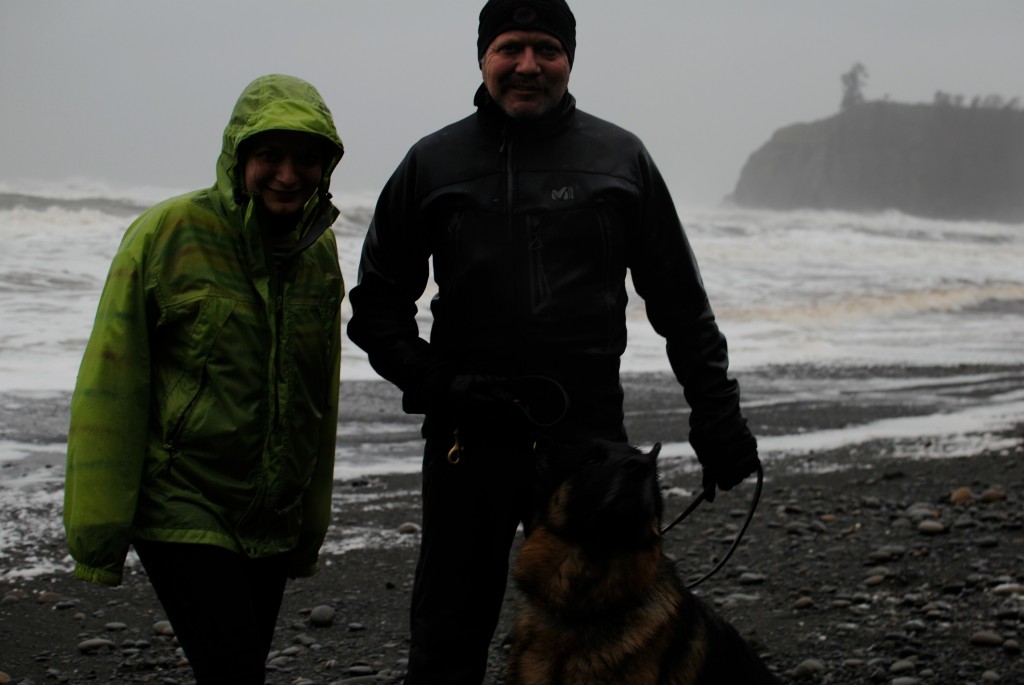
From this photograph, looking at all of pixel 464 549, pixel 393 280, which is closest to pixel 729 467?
pixel 464 549

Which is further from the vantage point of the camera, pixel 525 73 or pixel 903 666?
pixel 903 666

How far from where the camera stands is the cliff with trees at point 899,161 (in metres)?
102

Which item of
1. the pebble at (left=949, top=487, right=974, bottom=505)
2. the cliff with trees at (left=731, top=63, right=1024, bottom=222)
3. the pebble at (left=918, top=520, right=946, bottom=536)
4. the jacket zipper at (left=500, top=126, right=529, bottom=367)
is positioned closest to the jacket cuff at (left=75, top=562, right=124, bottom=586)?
the jacket zipper at (left=500, top=126, right=529, bottom=367)

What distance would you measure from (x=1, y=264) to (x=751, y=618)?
60.3 ft

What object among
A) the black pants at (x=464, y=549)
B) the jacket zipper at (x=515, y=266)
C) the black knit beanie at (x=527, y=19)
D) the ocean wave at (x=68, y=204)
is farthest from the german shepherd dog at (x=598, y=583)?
the ocean wave at (x=68, y=204)

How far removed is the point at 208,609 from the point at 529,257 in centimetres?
123

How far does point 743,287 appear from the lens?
2750cm

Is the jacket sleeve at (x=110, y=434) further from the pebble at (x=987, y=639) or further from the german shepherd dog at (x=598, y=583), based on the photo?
the pebble at (x=987, y=639)

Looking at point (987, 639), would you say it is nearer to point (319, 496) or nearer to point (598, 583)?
point (598, 583)

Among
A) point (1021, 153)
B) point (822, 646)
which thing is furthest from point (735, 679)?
point (1021, 153)

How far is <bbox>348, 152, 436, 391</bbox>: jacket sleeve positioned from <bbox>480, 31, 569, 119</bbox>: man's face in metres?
0.31

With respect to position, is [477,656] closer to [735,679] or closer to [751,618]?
[735,679]

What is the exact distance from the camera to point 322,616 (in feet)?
17.9

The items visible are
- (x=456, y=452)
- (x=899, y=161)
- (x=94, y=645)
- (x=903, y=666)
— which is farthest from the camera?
(x=899, y=161)
